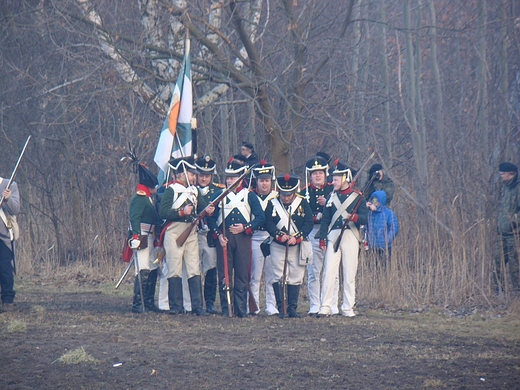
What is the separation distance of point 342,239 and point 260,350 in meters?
2.89

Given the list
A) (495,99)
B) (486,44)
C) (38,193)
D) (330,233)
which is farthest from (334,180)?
(38,193)

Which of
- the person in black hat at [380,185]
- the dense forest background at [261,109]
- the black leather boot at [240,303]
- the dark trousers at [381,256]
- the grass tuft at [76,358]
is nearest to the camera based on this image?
the grass tuft at [76,358]

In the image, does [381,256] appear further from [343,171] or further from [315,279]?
[343,171]

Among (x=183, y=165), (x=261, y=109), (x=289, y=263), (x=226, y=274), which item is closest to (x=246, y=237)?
(x=226, y=274)

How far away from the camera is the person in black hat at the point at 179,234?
10492 mm

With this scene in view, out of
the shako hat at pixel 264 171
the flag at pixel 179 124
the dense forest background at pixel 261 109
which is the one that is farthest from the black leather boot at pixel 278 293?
the flag at pixel 179 124

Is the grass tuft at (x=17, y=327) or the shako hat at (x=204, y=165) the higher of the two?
the shako hat at (x=204, y=165)

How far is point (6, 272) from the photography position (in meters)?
10.9

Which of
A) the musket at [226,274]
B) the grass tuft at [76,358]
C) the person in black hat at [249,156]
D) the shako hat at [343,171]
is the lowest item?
the grass tuft at [76,358]

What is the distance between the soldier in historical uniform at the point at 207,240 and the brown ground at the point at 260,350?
72cm

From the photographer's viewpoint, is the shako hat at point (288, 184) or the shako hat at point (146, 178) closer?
the shako hat at point (288, 184)

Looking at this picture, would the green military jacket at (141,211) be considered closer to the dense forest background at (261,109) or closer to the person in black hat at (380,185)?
the dense forest background at (261,109)

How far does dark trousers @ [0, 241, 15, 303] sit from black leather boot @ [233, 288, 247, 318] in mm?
3165

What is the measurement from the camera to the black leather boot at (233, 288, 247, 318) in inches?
408
